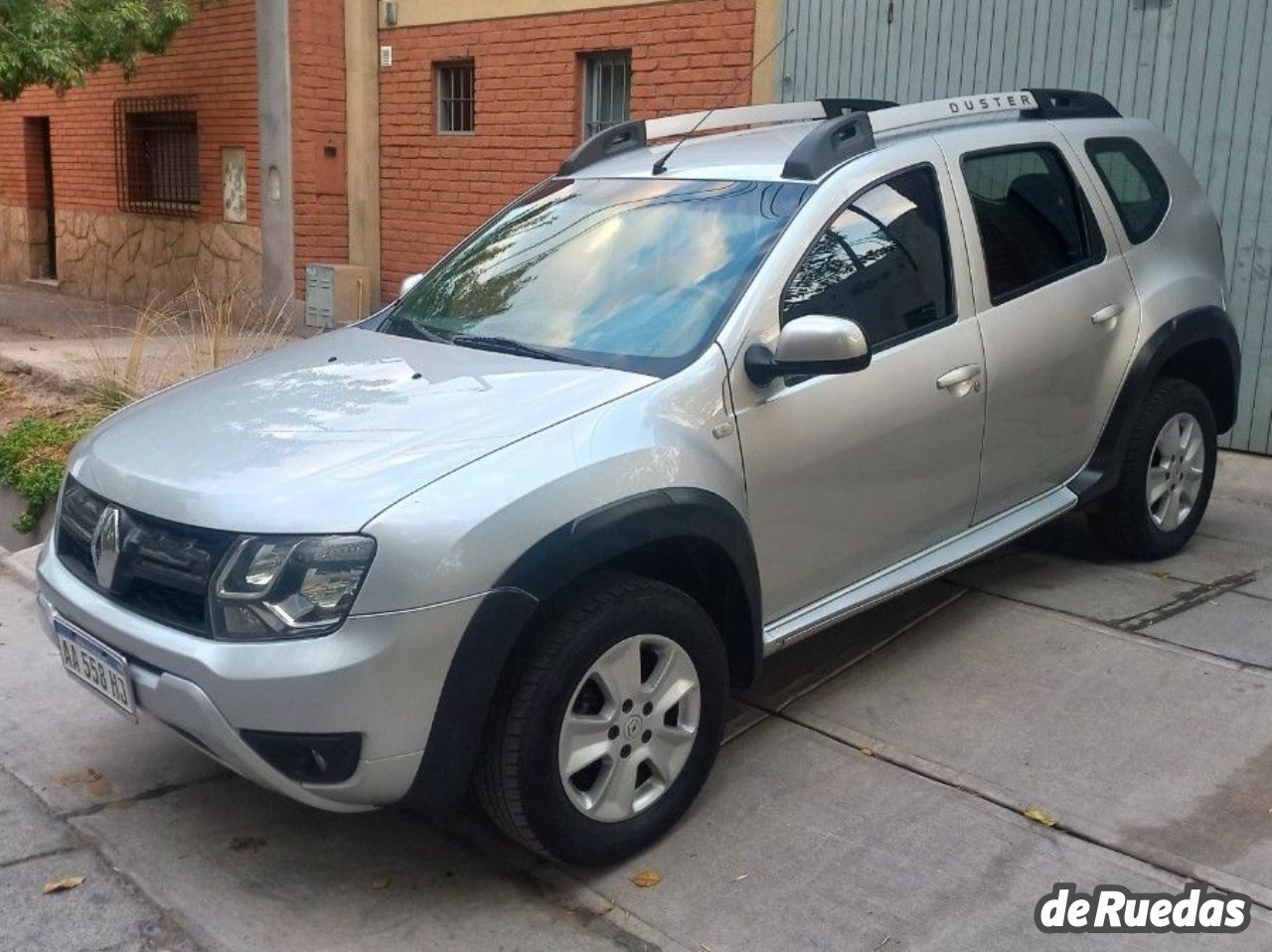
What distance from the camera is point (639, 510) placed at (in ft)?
10.8

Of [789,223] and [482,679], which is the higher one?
[789,223]

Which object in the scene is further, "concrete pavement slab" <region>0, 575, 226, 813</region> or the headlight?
"concrete pavement slab" <region>0, 575, 226, 813</region>

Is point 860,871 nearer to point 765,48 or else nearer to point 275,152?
point 765,48

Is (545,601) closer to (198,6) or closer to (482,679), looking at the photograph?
(482,679)

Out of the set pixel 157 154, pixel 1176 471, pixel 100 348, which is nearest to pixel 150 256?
pixel 157 154

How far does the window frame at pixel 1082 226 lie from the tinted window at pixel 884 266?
0.63ft

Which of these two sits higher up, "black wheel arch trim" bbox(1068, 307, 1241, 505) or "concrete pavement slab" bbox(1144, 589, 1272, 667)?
"black wheel arch trim" bbox(1068, 307, 1241, 505)

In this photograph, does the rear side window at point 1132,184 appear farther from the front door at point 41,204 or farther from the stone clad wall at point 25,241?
the stone clad wall at point 25,241

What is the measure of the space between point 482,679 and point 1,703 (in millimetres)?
2490

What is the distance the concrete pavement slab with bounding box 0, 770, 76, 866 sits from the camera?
361 cm

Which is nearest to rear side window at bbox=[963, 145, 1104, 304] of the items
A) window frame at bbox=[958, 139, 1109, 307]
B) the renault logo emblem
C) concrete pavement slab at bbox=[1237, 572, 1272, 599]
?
window frame at bbox=[958, 139, 1109, 307]

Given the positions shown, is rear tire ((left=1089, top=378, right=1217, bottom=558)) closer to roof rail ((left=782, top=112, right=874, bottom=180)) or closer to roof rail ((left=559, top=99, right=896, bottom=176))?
roof rail ((left=559, top=99, right=896, bottom=176))

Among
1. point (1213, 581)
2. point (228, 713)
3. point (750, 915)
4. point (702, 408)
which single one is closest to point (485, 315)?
point (702, 408)

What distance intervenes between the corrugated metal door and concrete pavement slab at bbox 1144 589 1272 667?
7.98 feet
